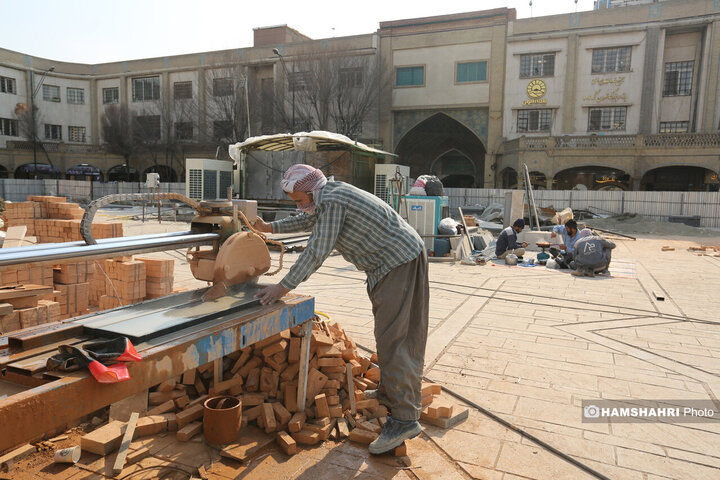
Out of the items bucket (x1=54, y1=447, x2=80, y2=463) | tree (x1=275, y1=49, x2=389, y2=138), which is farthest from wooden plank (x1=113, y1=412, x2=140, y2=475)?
tree (x1=275, y1=49, x2=389, y2=138)

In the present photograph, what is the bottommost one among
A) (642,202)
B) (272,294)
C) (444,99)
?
(272,294)

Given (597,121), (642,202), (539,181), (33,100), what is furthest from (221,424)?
(33,100)

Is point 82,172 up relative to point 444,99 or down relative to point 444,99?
down

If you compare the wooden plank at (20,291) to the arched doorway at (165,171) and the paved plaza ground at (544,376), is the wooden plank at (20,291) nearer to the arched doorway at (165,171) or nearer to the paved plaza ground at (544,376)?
the paved plaza ground at (544,376)

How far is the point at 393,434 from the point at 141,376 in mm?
1629

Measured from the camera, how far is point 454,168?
40062mm

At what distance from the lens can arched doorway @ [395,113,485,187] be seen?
35388mm

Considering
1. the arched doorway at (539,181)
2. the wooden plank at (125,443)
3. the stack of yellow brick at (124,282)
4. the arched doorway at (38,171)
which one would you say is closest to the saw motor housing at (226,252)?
the wooden plank at (125,443)

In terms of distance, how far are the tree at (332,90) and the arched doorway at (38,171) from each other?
21998 mm

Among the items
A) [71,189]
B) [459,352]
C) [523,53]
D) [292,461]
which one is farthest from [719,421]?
[71,189]

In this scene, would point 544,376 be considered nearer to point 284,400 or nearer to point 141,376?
point 284,400

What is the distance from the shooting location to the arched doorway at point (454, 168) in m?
39.7

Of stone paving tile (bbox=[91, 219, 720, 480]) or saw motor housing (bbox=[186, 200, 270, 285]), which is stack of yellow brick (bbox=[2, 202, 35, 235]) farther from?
saw motor housing (bbox=[186, 200, 270, 285])

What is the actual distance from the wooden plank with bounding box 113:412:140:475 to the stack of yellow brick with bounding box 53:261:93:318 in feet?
8.89
